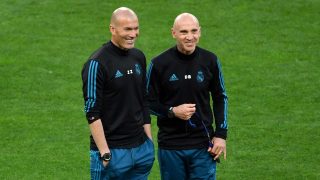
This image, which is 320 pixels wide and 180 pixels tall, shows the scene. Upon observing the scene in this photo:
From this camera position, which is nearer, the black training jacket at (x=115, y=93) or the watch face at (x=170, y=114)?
the black training jacket at (x=115, y=93)

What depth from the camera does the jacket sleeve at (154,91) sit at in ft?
23.7

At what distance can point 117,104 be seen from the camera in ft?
22.0

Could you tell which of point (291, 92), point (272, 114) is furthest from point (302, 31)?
point (272, 114)

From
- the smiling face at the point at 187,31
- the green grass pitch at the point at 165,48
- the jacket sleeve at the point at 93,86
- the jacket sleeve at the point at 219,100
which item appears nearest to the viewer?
the jacket sleeve at the point at 93,86

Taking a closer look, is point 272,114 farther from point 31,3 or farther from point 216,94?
point 31,3

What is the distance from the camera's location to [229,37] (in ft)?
48.1

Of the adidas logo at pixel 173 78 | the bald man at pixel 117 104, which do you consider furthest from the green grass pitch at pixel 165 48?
the bald man at pixel 117 104

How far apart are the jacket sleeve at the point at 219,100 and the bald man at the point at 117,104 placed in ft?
A: 2.44

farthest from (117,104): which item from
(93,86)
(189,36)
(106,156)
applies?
(189,36)

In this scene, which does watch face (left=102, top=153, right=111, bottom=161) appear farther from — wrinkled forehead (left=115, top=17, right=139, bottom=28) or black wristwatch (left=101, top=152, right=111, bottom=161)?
wrinkled forehead (left=115, top=17, right=139, bottom=28)

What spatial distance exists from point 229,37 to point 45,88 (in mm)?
3800

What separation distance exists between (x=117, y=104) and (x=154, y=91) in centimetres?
66

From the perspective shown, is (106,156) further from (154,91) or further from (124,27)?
(124,27)

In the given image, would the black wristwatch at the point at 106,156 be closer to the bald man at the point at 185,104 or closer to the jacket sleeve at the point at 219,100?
the bald man at the point at 185,104
